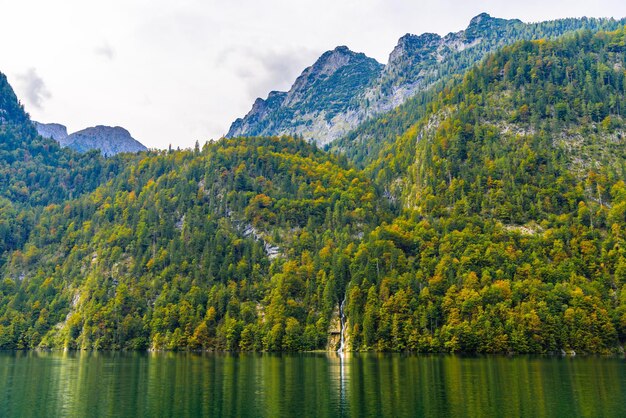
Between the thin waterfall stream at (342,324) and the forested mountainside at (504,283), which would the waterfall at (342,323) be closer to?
the thin waterfall stream at (342,324)

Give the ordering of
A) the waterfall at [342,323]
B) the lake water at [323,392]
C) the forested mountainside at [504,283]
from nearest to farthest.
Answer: the lake water at [323,392] → the forested mountainside at [504,283] → the waterfall at [342,323]

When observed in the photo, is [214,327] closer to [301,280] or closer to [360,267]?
[301,280]

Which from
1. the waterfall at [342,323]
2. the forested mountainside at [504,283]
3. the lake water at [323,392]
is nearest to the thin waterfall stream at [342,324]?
the waterfall at [342,323]

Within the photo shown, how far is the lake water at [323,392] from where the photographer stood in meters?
53.3

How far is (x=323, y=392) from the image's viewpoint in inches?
Result: 2616

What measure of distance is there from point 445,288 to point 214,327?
77.8 meters

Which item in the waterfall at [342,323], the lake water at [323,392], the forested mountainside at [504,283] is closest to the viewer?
the lake water at [323,392]

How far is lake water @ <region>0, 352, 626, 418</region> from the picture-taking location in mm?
53281

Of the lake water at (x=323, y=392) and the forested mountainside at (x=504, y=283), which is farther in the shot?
the forested mountainside at (x=504, y=283)

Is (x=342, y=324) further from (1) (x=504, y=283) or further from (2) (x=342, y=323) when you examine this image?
(1) (x=504, y=283)

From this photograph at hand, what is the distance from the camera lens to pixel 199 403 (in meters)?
58.3

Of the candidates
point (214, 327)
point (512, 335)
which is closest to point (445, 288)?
point (512, 335)

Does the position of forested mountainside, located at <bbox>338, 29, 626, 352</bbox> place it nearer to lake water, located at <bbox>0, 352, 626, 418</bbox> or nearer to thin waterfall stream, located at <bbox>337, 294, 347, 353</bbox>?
thin waterfall stream, located at <bbox>337, 294, 347, 353</bbox>

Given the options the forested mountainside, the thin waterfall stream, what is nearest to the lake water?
the forested mountainside
